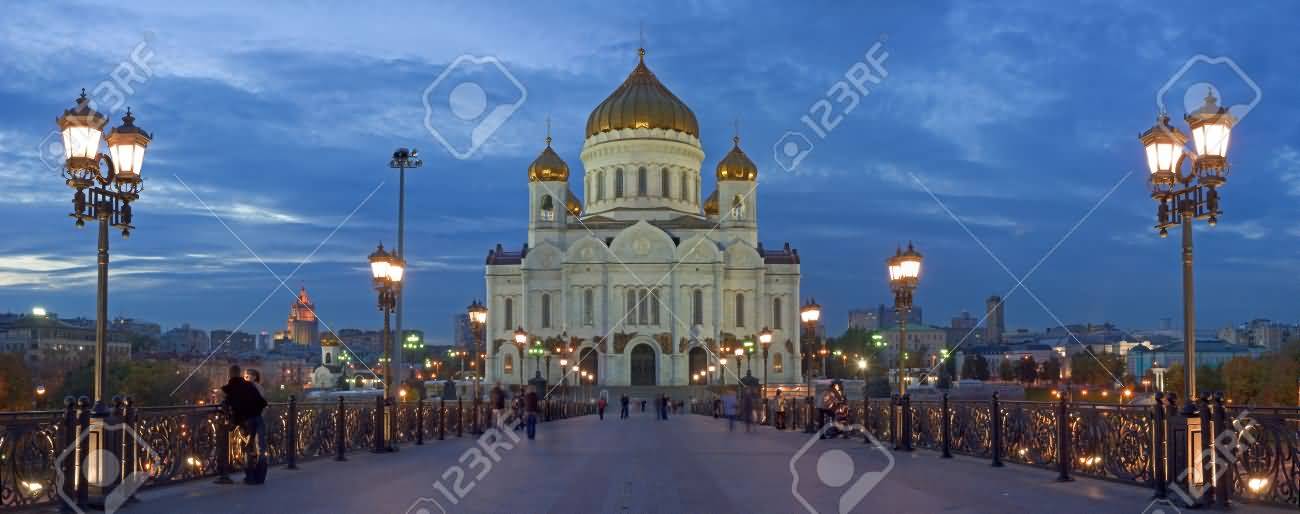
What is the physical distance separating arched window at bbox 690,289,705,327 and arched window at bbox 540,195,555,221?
12689 mm

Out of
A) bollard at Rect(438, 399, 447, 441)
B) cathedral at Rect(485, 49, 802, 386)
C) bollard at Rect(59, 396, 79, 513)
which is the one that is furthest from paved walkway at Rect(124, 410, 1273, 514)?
cathedral at Rect(485, 49, 802, 386)

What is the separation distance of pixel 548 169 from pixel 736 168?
13.8m

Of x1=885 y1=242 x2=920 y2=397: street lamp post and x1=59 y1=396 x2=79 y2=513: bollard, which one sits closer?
x1=59 y1=396 x2=79 y2=513: bollard

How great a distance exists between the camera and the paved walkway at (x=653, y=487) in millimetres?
11727

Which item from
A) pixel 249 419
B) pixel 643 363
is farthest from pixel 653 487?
pixel 643 363

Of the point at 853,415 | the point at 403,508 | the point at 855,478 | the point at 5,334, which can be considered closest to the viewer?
the point at 403,508

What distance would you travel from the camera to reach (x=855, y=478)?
1505 cm

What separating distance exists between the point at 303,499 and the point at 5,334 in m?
130

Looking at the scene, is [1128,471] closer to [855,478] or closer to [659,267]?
[855,478]

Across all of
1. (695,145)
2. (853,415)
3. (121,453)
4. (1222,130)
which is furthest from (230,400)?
(695,145)

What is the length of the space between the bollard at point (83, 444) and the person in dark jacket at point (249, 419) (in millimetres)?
2415

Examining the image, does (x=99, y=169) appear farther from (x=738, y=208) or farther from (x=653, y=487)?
(x=738, y=208)

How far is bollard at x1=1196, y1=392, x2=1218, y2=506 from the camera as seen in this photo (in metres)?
11.7

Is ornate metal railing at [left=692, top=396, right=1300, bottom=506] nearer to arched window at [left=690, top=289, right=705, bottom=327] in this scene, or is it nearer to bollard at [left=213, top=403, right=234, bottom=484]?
bollard at [left=213, top=403, right=234, bottom=484]
